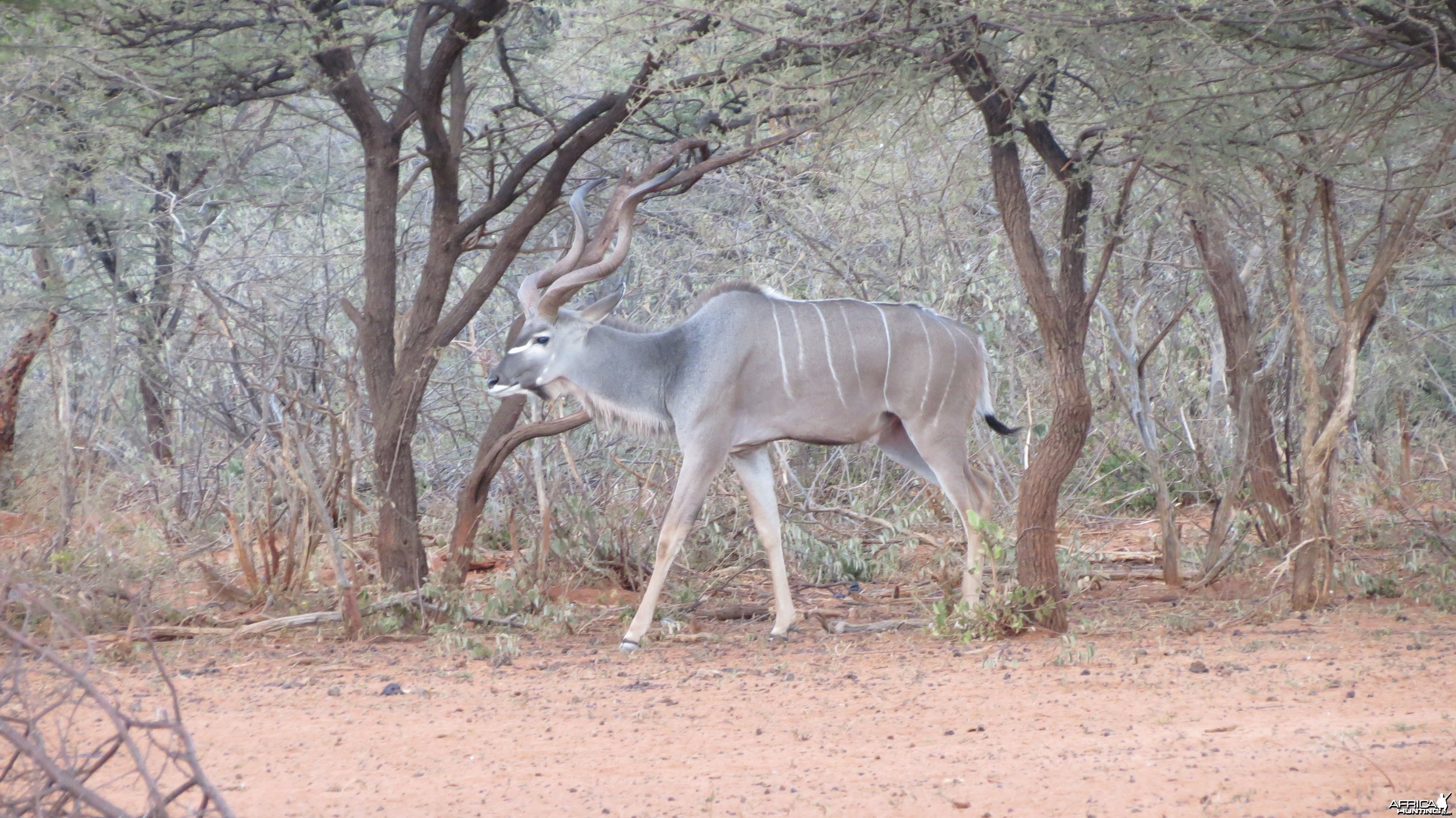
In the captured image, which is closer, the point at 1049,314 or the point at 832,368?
the point at 1049,314

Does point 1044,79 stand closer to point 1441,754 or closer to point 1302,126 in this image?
point 1302,126

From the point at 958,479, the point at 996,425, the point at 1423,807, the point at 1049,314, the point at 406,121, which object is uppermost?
the point at 406,121

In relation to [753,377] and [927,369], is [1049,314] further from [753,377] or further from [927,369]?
[753,377]

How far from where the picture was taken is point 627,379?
20.3 feet

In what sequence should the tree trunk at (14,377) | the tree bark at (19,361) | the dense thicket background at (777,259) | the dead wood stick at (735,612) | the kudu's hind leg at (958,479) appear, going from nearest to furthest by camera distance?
1. the dense thicket background at (777,259)
2. the kudu's hind leg at (958,479)
3. the dead wood stick at (735,612)
4. the tree bark at (19,361)
5. the tree trunk at (14,377)

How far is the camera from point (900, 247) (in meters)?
8.42

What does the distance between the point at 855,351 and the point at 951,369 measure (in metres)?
0.44

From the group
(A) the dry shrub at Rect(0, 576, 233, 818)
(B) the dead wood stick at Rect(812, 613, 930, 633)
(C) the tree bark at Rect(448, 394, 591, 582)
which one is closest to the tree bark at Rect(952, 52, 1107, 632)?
(B) the dead wood stick at Rect(812, 613, 930, 633)

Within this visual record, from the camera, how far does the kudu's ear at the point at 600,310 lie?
6215 mm

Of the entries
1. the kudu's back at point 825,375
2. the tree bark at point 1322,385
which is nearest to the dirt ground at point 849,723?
the tree bark at point 1322,385

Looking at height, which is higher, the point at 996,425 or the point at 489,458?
the point at 996,425

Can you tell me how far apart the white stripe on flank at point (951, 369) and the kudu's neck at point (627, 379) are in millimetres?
1176

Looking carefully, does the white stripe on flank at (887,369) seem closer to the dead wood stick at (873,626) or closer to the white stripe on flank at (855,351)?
the white stripe on flank at (855,351)

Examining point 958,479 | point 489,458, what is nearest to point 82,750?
point 489,458
